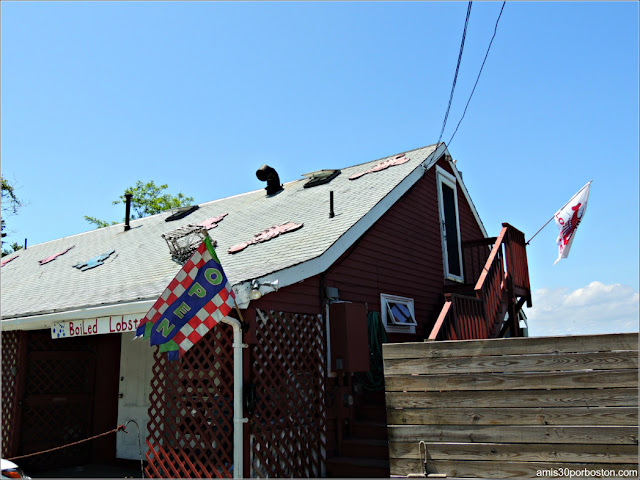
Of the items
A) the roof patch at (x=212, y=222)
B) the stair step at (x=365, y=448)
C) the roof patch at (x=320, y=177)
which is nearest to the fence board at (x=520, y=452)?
the stair step at (x=365, y=448)

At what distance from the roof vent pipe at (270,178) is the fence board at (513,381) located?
8184 millimetres

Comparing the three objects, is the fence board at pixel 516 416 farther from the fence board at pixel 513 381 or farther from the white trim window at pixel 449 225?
the white trim window at pixel 449 225

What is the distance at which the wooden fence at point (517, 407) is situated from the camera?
15.3ft

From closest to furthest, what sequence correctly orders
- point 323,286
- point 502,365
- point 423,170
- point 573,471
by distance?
point 573,471
point 502,365
point 323,286
point 423,170

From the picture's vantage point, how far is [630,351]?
471 cm

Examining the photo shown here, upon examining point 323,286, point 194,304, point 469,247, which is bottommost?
point 194,304

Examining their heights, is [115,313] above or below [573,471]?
above

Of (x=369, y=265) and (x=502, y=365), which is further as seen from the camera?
(x=369, y=265)

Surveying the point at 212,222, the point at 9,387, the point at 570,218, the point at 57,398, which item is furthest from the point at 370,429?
the point at 9,387

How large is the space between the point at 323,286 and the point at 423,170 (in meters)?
4.29

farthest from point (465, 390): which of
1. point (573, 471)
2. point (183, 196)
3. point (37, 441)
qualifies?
point (183, 196)

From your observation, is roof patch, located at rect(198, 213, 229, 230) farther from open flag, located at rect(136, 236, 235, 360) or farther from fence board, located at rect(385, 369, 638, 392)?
fence board, located at rect(385, 369, 638, 392)

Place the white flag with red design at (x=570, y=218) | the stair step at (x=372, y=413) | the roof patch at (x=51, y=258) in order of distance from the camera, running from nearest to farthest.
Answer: the stair step at (x=372, y=413), the white flag with red design at (x=570, y=218), the roof patch at (x=51, y=258)

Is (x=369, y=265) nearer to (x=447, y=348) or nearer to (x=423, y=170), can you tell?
(x=423, y=170)
